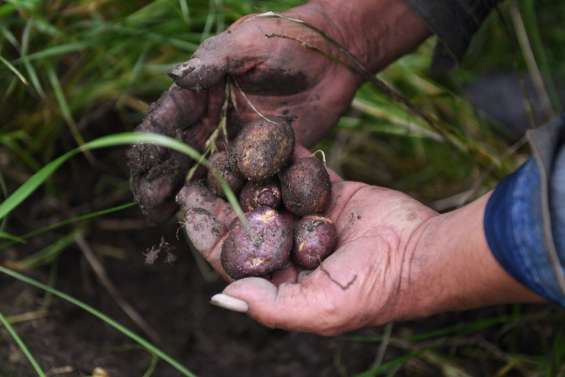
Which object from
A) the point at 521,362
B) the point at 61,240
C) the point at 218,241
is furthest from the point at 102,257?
the point at 521,362

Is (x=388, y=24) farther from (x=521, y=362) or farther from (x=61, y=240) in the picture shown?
(x=61, y=240)

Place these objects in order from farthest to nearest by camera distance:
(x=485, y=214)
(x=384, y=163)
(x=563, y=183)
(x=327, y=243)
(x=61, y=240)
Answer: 1. (x=384, y=163)
2. (x=61, y=240)
3. (x=327, y=243)
4. (x=485, y=214)
5. (x=563, y=183)

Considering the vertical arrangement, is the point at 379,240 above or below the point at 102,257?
above

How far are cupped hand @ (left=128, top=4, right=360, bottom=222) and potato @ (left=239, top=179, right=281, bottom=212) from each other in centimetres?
19

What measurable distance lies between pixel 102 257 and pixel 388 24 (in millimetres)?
1257

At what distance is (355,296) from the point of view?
1.38m

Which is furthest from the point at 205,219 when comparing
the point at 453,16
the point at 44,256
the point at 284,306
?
the point at 453,16

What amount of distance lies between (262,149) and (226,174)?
144 mm

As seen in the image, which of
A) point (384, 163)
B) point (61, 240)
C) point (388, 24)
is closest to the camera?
point (388, 24)

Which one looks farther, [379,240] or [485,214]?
[379,240]

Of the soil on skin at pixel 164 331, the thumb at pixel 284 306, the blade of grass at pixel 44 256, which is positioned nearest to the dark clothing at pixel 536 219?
the thumb at pixel 284 306

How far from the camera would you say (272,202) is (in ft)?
5.58

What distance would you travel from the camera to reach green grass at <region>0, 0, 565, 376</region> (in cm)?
195

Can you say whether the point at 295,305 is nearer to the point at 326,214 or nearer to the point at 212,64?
the point at 326,214
